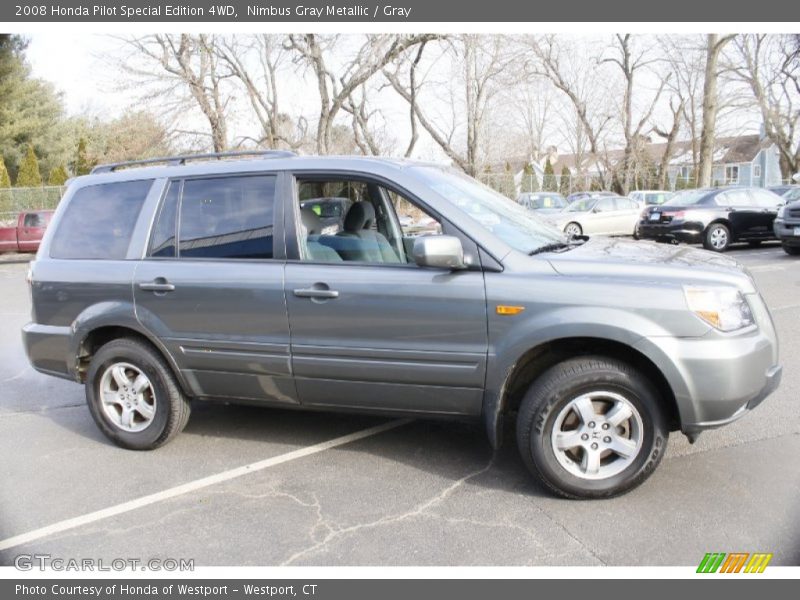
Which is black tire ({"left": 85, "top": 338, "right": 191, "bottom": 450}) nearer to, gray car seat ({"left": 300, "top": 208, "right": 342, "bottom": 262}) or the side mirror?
gray car seat ({"left": 300, "top": 208, "right": 342, "bottom": 262})

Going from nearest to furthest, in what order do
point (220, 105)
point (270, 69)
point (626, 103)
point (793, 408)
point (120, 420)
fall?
point (120, 420) < point (793, 408) < point (220, 105) < point (270, 69) < point (626, 103)

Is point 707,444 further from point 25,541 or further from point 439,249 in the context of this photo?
point 25,541

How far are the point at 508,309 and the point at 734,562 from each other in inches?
60.2

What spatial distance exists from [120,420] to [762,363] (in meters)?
3.92

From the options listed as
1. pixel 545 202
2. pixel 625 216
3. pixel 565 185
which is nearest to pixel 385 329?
pixel 625 216

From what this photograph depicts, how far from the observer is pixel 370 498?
3.53 meters

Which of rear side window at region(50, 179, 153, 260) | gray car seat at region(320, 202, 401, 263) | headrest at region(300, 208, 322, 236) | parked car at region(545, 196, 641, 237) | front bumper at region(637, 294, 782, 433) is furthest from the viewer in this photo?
parked car at region(545, 196, 641, 237)

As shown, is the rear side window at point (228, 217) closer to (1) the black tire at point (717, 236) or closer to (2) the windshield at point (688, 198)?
(1) the black tire at point (717, 236)

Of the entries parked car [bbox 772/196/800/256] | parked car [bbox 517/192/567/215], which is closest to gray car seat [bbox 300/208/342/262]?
parked car [bbox 772/196/800/256]

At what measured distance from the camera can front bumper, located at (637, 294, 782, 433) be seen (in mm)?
A: 3172

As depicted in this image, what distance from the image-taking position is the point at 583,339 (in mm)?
3422

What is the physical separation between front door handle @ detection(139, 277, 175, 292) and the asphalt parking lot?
1100 mm

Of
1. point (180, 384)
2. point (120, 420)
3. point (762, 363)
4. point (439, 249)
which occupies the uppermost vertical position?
point (439, 249)

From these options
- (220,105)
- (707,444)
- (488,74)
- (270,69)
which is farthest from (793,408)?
(270,69)
